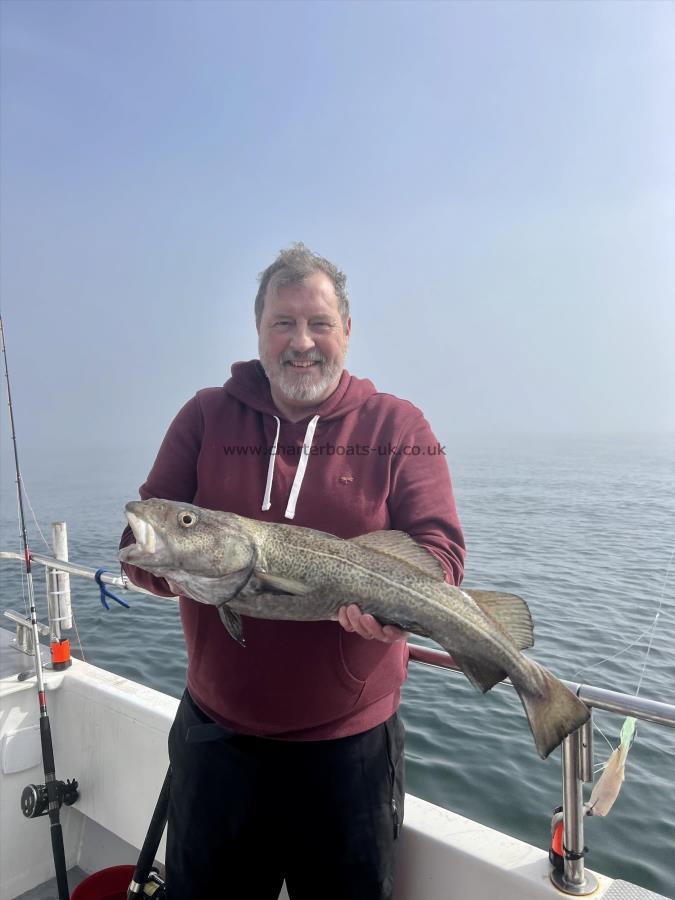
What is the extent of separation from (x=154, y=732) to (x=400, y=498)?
2597 millimetres

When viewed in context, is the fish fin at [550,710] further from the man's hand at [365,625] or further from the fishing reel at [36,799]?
the fishing reel at [36,799]

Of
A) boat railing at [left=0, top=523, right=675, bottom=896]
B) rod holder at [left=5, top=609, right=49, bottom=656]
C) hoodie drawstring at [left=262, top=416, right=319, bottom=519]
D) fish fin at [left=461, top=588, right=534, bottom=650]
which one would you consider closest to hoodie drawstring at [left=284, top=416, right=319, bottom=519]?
hoodie drawstring at [left=262, top=416, right=319, bottom=519]

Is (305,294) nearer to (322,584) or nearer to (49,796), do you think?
(322,584)

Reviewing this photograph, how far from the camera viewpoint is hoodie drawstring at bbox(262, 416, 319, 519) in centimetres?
270

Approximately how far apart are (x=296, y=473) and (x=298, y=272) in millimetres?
948

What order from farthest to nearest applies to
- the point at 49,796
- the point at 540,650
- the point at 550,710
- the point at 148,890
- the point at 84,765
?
the point at 540,650 < the point at 84,765 < the point at 49,796 < the point at 148,890 < the point at 550,710

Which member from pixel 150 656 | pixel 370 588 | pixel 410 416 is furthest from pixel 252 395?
pixel 150 656

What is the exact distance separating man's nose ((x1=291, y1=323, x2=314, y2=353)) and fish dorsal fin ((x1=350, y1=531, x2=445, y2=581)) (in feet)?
3.08

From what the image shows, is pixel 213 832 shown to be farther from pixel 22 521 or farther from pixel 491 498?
pixel 491 498

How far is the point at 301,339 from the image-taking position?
9.38ft

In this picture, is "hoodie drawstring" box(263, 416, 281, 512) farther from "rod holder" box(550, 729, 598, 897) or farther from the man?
"rod holder" box(550, 729, 598, 897)

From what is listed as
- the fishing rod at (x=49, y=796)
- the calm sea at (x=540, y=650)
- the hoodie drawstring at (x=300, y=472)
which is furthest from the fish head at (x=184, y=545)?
the calm sea at (x=540, y=650)

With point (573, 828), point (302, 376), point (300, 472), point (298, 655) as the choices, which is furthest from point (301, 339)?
point (573, 828)

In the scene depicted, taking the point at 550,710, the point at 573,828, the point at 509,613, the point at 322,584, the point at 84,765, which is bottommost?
the point at 84,765
